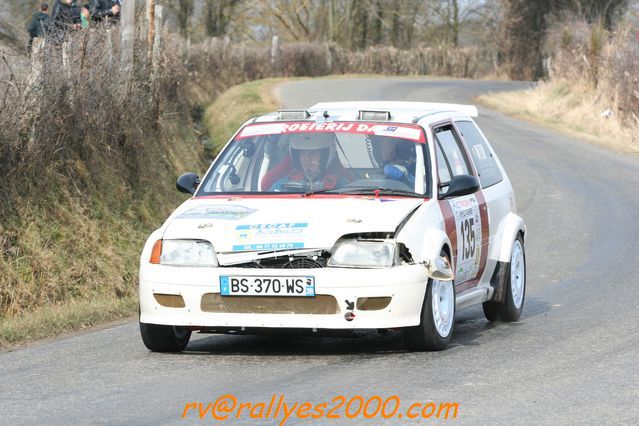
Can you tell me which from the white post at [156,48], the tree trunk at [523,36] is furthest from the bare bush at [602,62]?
the tree trunk at [523,36]

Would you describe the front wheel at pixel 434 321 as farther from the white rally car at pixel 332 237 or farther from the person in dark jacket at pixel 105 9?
the person in dark jacket at pixel 105 9

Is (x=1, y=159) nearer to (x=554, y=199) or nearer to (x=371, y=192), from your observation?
(x=371, y=192)

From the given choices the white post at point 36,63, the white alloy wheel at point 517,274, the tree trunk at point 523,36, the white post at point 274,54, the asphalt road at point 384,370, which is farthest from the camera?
the tree trunk at point 523,36

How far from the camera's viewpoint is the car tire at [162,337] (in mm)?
8258

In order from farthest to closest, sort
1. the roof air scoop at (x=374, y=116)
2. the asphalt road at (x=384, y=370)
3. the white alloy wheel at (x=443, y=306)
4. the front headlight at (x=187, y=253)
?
the roof air scoop at (x=374, y=116)
the white alloy wheel at (x=443, y=306)
the front headlight at (x=187, y=253)
the asphalt road at (x=384, y=370)

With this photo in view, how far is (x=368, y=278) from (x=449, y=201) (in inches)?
57.6

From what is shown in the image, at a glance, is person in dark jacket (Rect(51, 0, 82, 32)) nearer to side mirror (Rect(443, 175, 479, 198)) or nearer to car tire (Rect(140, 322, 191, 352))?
car tire (Rect(140, 322, 191, 352))

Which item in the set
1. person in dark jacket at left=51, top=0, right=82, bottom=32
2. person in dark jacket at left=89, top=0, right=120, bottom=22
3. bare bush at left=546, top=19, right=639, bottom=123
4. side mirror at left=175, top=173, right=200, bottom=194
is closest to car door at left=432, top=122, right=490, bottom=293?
side mirror at left=175, top=173, right=200, bottom=194

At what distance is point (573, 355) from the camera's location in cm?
795

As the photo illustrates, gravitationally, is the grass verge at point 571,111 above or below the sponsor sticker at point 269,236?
below

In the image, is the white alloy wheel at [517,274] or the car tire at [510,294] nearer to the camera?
the car tire at [510,294]

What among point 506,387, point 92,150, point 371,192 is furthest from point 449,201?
point 92,150

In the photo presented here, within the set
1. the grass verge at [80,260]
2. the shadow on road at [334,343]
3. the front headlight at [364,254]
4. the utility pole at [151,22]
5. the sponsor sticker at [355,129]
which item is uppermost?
the utility pole at [151,22]

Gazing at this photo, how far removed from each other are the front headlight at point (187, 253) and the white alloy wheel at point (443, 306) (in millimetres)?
1477
